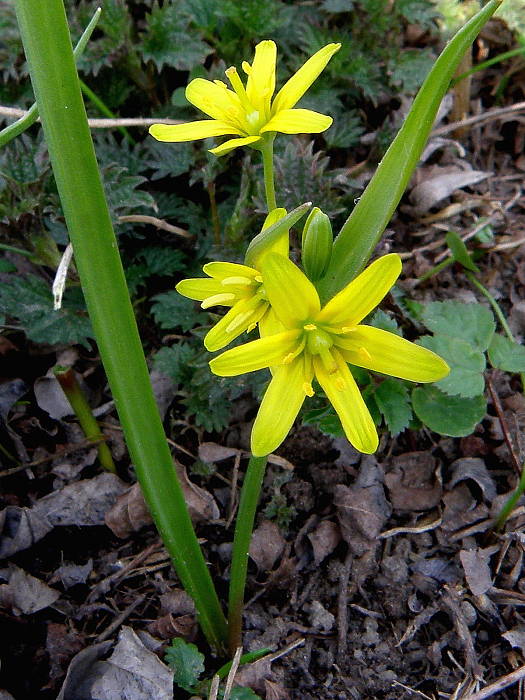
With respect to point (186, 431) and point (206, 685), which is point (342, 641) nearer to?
point (206, 685)

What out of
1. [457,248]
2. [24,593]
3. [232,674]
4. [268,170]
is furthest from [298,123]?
[24,593]

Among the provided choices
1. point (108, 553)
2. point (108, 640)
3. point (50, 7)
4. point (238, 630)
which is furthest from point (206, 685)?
point (50, 7)

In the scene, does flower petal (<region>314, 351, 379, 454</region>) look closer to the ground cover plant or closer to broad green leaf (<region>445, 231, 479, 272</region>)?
the ground cover plant

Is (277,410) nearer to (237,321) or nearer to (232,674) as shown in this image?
(237,321)

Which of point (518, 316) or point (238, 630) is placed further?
point (518, 316)

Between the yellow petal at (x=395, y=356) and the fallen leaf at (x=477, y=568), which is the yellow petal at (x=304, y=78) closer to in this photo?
the yellow petal at (x=395, y=356)
